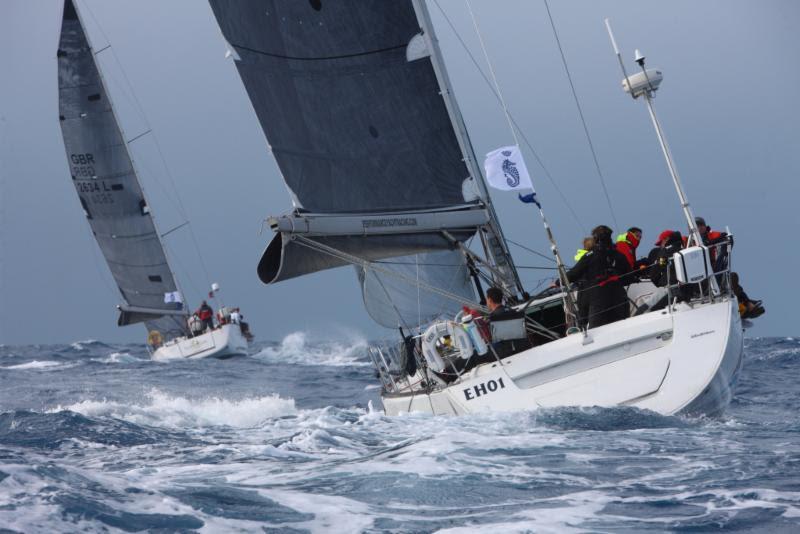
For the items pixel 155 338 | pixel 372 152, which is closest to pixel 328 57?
pixel 372 152

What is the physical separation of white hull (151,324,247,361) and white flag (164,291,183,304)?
139cm

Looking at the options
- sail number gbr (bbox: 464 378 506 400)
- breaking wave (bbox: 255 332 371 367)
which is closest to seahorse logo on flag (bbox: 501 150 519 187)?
sail number gbr (bbox: 464 378 506 400)

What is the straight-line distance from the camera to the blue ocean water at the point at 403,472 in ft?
18.8

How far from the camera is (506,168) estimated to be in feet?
35.3

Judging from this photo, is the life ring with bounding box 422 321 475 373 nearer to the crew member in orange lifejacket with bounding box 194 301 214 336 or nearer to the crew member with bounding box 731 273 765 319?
the crew member with bounding box 731 273 765 319

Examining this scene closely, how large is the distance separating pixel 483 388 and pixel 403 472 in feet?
7.60

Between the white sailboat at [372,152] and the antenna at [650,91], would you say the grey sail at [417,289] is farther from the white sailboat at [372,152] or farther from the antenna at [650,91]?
the antenna at [650,91]

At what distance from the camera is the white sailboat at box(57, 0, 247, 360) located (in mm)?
33562

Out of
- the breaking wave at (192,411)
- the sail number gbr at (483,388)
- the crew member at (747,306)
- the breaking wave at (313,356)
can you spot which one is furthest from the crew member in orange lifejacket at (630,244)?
the breaking wave at (313,356)

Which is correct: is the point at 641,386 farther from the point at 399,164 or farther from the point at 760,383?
the point at 760,383

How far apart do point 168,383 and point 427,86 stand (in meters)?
11.7

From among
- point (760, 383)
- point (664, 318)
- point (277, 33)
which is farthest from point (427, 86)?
point (760, 383)

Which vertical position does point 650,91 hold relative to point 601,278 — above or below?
above

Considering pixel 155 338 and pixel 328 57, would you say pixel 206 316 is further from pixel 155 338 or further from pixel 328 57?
pixel 328 57
